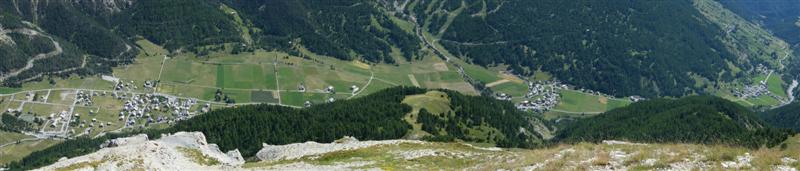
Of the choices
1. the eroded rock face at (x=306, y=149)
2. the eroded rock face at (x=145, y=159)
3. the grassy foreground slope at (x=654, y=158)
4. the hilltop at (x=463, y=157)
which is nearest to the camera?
the grassy foreground slope at (x=654, y=158)

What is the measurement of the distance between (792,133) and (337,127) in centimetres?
11158

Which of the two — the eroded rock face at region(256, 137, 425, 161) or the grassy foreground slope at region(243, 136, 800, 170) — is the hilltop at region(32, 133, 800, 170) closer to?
the grassy foreground slope at region(243, 136, 800, 170)

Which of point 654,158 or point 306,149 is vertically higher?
point 654,158

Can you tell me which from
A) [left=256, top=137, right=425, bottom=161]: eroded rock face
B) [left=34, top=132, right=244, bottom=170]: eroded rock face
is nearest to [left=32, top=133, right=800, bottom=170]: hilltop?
[left=34, top=132, right=244, bottom=170]: eroded rock face

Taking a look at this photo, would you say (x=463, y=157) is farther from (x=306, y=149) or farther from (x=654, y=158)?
(x=654, y=158)

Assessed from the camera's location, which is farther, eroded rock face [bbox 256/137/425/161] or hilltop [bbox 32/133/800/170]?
eroded rock face [bbox 256/137/425/161]

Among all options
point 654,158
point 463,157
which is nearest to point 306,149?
point 463,157

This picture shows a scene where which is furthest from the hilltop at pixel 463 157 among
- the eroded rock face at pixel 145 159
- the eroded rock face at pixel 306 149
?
the eroded rock face at pixel 306 149

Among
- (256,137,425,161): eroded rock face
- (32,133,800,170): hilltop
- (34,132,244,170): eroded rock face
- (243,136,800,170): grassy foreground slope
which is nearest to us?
(243,136,800,170): grassy foreground slope

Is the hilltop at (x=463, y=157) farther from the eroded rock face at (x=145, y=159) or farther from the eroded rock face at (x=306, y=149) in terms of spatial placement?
the eroded rock face at (x=306, y=149)

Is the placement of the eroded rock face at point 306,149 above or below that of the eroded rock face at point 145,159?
below

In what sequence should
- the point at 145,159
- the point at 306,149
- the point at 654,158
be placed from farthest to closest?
1. the point at 306,149
2. the point at 145,159
3. the point at 654,158

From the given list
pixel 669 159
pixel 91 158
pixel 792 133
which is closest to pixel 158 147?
pixel 91 158

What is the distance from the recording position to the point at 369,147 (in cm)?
8356
